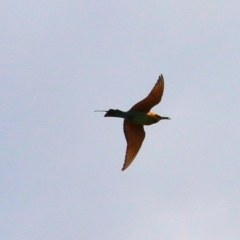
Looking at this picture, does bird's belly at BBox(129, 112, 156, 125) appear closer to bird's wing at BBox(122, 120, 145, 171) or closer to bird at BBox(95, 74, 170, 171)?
bird at BBox(95, 74, 170, 171)

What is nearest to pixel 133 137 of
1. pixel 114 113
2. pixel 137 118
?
pixel 137 118

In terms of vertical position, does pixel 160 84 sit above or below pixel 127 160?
above

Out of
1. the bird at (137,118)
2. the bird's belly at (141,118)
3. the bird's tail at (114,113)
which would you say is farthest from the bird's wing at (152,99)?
the bird's tail at (114,113)

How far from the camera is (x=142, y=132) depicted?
2498cm

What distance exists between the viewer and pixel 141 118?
80.3 feet

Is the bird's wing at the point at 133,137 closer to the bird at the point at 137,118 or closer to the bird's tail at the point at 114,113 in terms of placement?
the bird at the point at 137,118

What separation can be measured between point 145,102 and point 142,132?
36.0 inches

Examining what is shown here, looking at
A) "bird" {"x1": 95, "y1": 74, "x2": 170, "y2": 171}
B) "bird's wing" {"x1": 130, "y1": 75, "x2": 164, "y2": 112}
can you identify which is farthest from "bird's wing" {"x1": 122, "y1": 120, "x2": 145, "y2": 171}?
"bird's wing" {"x1": 130, "y1": 75, "x2": 164, "y2": 112}

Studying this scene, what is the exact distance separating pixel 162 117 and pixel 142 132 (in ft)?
1.86

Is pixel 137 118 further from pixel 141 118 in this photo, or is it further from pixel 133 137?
pixel 133 137

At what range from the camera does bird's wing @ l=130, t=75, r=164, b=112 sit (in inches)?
958

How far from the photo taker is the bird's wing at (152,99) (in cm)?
2434

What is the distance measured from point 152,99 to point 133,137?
110 cm

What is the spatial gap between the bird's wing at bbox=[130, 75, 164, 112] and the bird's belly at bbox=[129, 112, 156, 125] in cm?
11
